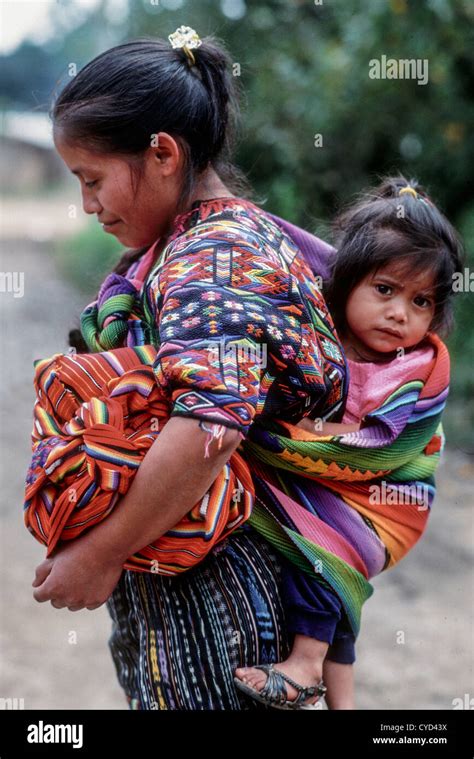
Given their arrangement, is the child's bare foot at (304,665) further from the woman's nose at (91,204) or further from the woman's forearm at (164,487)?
the woman's nose at (91,204)

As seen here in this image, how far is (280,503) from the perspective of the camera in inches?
62.2

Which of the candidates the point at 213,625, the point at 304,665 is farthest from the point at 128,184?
the point at 304,665

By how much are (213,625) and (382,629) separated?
2.56 metres

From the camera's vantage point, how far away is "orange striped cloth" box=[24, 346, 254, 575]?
1365mm

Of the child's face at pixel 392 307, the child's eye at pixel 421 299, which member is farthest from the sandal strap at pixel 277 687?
the child's eye at pixel 421 299

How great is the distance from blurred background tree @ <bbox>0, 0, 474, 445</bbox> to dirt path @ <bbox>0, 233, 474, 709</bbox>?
1027mm

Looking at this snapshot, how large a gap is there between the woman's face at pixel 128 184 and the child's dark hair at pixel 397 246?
399 mm

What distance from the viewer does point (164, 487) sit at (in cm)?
135

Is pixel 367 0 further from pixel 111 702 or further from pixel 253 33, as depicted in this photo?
pixel 111 702

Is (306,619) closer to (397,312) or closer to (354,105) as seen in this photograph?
(397,312)

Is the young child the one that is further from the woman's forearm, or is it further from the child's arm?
the woman's forearm

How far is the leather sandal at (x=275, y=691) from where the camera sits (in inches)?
60.1

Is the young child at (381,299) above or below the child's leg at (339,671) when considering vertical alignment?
above

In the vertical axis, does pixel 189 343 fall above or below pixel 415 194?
below
